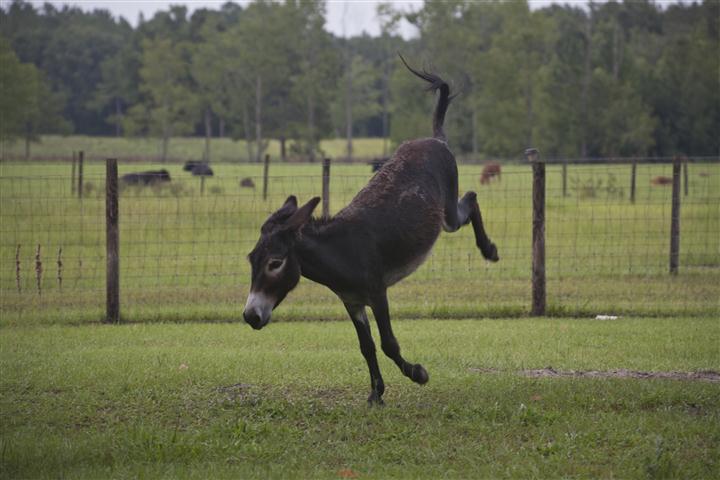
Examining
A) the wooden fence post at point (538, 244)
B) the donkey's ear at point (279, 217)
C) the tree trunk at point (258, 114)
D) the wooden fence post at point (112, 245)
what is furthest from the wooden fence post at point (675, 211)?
the tree trunk at point (258, 114)

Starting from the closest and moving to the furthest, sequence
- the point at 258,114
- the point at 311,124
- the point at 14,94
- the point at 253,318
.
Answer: the point at 253,318 < the point at 14,94 < the point at 258,114 < the point at 311,124

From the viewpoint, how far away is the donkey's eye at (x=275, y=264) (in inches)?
298

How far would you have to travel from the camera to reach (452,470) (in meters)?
6.47

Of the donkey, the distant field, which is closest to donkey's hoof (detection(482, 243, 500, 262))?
the donkey

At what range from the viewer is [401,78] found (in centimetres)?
7144

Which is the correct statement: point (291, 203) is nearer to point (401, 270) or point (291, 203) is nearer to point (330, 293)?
point (401, 270)

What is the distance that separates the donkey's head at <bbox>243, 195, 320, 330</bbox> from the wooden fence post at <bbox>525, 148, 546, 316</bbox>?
7.07 metres

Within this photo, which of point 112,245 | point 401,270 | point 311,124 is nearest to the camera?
point 401,270

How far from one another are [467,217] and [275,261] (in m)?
3.44

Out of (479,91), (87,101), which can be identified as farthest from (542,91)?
(87,101)

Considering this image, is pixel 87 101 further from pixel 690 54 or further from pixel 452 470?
pixel 452 470

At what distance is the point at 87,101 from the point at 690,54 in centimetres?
6593

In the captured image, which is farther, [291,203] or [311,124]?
[311,124]

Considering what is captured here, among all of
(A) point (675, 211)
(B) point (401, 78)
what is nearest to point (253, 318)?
(A) point (675, 211)
